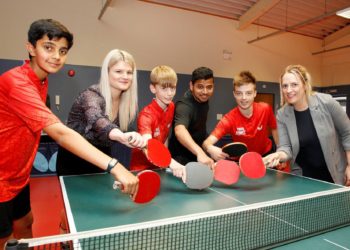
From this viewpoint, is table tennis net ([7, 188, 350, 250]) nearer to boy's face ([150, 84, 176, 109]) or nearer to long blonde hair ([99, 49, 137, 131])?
long blonde hair ([99, 49, 137, 131])

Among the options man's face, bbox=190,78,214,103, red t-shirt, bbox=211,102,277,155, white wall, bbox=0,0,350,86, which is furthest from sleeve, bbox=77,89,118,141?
white wall, bbox=0,0,350,86

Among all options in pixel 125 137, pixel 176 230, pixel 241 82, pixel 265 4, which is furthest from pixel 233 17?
pixel 176 230

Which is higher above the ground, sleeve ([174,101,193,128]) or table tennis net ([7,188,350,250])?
sleeve ([174,101,193,128])

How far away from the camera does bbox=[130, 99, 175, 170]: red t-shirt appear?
9.66 ft

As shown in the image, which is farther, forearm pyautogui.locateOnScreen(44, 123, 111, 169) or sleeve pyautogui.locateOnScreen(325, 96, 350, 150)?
sleeve pyautogui.locateOnScreen(325, 96, 350, 150)

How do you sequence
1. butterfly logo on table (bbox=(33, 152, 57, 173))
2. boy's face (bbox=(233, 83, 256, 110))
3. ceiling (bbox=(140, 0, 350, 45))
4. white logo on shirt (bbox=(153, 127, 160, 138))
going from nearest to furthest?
white logo on shirt (bbox=(153, 127, 160, 138))
boy's face (bbox=(233, 83, 256, 110))
butterfly logo on table (bbox=(33, 152, 57, 173))
ceiling (bbox=(140, 0, 350, 45))

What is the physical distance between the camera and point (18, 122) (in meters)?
1.87

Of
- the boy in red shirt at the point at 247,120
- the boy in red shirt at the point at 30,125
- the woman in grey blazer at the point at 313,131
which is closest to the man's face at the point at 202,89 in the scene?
the boy in red shirt at the point at 247,120

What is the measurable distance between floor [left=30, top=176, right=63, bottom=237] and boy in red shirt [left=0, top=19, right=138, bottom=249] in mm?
1943

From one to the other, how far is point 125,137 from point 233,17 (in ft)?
32.2

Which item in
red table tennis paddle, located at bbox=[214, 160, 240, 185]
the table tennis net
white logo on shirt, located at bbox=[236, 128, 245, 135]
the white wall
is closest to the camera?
the table tennis net

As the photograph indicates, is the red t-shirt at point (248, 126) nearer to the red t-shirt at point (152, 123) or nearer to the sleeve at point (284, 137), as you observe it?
the sleeve at point (284, 137)

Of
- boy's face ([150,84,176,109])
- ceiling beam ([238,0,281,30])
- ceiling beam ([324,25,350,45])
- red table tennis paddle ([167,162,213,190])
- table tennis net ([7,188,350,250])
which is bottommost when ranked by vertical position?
table tennis net ([7,188,350,250])

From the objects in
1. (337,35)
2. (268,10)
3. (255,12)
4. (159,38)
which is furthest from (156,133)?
(337,35)
